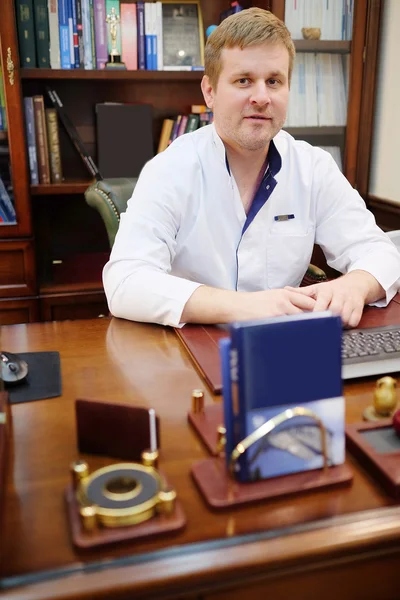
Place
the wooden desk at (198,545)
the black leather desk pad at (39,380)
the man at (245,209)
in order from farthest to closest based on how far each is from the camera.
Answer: the man at (245,209), the black leather desk pad at (39,380), the wooden desk at (198,545)

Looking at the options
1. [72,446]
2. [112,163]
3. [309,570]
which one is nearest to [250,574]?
[309,570]

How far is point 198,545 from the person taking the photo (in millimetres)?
624

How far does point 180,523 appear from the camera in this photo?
642 mm

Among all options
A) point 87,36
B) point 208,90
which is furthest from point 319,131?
point 208,90

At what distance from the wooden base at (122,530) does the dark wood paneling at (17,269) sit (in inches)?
82.9

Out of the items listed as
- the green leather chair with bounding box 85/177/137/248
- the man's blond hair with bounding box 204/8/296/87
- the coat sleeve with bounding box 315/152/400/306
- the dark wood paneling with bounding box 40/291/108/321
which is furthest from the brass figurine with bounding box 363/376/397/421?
the dark wood paneling with bounding box 40/291/108/321

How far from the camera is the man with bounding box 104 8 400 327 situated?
140 centimetres

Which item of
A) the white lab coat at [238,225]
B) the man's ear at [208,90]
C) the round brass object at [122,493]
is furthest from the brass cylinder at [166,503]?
the man's ear at [208,90]

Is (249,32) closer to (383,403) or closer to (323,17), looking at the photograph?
(383,403)

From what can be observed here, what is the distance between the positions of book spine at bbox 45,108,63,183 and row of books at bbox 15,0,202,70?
21 cm

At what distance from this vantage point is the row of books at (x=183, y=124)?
2.83 meters

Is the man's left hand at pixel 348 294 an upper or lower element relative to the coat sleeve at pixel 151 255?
lower

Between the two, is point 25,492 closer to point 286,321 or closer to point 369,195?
point 286,321

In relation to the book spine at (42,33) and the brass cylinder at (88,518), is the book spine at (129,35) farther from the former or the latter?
the brass cylinder at (88,518)
